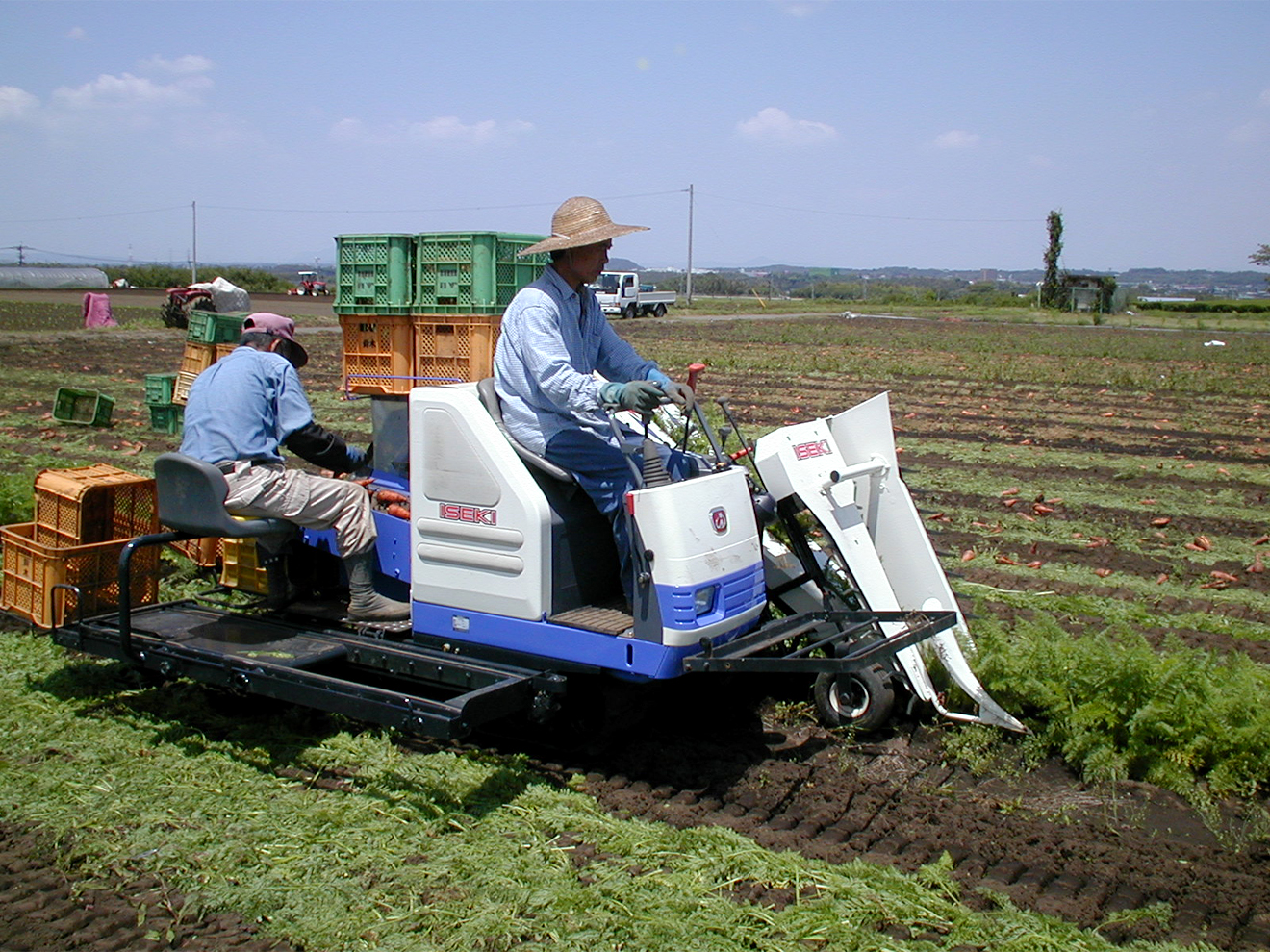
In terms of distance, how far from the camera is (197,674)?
5.52m

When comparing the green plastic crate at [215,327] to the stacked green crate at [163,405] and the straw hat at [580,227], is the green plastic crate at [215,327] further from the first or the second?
the straw hat at [580,227]

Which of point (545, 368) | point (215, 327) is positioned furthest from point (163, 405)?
point (545, 368)

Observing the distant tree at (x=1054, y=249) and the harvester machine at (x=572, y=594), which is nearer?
the harvester machine at (x=572, y=594)

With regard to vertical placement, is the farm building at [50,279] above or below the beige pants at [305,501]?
above

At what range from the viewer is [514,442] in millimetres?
5379

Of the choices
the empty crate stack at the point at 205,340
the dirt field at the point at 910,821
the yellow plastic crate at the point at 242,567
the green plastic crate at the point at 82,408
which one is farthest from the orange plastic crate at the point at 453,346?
the green plastic crate at the point at 82,408

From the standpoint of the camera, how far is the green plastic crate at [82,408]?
15078mm

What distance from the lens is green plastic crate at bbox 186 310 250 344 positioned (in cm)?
1107

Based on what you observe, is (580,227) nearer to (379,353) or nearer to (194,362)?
(379,353)

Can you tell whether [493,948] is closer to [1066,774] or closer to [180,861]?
[180,861]

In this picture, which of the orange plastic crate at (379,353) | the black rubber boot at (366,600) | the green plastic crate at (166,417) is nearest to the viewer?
the black rubber boot at (366,600)

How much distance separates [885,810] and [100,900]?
123 inches

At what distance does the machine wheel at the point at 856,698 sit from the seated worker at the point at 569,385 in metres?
1.20

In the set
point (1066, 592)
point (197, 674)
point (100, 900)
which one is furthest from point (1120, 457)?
point (100, 900)
